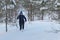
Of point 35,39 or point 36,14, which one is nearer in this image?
point 35,39

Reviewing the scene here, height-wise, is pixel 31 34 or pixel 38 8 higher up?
pixel 38 8

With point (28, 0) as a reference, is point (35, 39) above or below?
below

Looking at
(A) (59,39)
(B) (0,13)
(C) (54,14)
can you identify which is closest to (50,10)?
(C) (54,14)

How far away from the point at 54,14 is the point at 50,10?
92 cm

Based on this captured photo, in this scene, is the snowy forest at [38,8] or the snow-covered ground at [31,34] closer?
the snow-covered ground at [31,34]

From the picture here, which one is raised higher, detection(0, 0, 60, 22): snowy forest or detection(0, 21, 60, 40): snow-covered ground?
detection(0, 0, 60, 22): snowy forest

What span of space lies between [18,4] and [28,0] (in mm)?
1683

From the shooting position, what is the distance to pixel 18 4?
3309 centimetres

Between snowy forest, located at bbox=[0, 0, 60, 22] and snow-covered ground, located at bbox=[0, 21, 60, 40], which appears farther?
snowy forest, located at bbox=[0, 0, 60, 22]

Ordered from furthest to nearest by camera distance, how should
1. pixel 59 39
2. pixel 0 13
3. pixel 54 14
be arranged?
1. pixel 54 14
2. pixel 0 13
3. pixel 59 39

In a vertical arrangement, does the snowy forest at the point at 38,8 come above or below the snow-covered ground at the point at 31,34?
above

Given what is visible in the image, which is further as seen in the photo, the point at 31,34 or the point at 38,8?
the point at 38,8

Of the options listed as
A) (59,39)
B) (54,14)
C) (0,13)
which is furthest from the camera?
(54,14)

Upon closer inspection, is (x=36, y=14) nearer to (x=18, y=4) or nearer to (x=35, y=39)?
(x=18, y=4)
